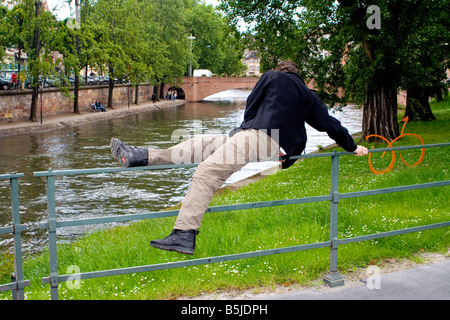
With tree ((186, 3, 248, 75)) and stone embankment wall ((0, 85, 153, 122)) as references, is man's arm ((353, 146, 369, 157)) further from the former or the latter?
tree ((186, 3, 248, 75))

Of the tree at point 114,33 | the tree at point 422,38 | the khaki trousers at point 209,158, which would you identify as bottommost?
the khaki trousers at point 209,158

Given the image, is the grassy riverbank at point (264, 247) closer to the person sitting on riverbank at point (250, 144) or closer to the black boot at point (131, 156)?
the person sitting on riverbank at point (250, 144)

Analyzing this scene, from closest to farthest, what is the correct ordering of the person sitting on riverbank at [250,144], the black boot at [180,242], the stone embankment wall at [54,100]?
the black boot at [180,242]
the person sitting on riverbank at [250,144]
the stone embankment wall at [54,100]

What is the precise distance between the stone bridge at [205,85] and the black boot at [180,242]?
246ft

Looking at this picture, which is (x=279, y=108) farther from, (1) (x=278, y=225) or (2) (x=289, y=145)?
(1) (x=278, y=225)

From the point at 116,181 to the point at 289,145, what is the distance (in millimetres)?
16472

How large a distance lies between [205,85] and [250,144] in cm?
7571

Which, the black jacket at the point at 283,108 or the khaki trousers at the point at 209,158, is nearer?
the khaki trousers at the point at 209,158

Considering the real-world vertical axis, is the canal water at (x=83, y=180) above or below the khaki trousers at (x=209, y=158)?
below

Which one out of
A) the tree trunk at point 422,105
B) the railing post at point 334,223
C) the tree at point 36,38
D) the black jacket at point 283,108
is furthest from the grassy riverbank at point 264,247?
the tree at point 36,38

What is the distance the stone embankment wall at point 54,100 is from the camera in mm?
37500

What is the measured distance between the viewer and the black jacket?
158 inches

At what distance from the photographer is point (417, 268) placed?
15.5 ft
